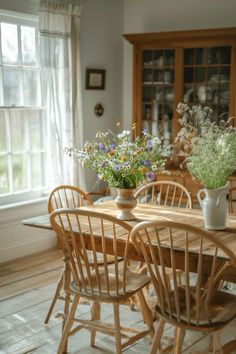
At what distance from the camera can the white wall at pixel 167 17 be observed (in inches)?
201

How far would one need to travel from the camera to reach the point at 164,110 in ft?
17.5

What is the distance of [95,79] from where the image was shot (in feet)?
17.9

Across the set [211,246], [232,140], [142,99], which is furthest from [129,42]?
[211,246]

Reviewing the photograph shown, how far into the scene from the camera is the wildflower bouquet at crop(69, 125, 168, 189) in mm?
2904

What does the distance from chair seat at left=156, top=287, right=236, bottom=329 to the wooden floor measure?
1.18 ft

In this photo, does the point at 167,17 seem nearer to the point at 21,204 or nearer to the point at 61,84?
the point at 61,84

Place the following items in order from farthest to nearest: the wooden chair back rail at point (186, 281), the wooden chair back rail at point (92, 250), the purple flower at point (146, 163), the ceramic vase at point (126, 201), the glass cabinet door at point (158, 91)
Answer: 1. the glass cabinet door at point (158, 91)
2. the ceramic vase at point (126, 201)
3. the purple flower at point (146, 163)
4. the wooden chair back rail at point (92, 250)
5. the wooden chair back rail at point (186, 281)

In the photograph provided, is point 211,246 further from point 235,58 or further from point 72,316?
point 235,58

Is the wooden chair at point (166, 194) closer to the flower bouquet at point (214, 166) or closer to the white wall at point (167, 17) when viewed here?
the flower bouquet at point (214, 166)

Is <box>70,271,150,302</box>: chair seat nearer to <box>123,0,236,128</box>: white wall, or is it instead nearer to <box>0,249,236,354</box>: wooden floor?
<box>0,249,236,354</box>: wooden floor

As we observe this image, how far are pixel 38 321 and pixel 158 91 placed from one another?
2884 mm

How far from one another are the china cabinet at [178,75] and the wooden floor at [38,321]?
194cm

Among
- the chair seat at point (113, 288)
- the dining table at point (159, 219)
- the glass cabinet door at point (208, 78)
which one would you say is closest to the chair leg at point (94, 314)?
the dining table at point (159, 219)

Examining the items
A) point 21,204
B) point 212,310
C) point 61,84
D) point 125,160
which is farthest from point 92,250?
point 61,84
